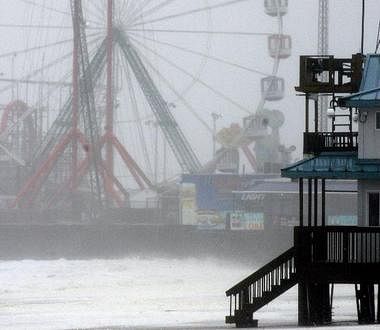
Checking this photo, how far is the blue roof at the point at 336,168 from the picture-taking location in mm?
36938

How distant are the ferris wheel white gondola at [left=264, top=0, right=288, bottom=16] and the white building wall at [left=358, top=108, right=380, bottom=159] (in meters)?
79.2

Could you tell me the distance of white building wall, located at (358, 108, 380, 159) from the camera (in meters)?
37.4

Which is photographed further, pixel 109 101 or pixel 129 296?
pixel 109 101

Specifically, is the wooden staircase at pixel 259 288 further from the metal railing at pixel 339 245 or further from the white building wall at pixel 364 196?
the white building wall at pixel 364 196

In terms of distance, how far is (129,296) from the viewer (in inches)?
2303

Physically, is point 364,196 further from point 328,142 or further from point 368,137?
point 328,142

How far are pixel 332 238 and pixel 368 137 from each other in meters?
2.44

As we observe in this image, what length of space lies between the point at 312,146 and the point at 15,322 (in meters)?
9.74

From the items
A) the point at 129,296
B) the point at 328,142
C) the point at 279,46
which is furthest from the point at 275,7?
the point at 328,142

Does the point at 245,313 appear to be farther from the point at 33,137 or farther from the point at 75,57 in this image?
the point at 33,137

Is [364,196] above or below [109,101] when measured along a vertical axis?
above

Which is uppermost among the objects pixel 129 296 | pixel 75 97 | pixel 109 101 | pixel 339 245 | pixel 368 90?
pixel 368 90

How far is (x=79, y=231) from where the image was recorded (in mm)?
109062

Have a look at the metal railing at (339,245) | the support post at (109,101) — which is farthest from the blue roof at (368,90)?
the support post at (109,101)
